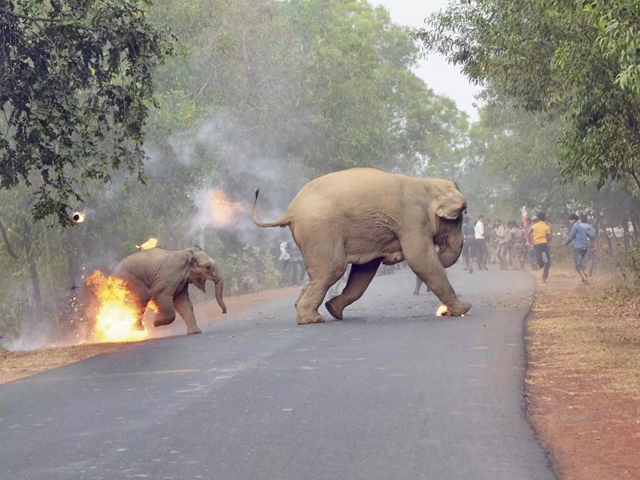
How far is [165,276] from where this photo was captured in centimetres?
1694

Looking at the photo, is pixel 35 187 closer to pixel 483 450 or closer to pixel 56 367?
pixel 56 367

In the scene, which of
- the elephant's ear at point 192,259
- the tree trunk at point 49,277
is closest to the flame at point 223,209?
the tree trunk at point 49,277

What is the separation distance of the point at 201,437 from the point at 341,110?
99.9 ft

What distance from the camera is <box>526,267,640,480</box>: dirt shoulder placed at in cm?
628

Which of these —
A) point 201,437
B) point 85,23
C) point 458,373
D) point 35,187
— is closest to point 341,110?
point 35,187

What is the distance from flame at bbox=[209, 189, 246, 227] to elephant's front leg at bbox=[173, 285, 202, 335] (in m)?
12.4

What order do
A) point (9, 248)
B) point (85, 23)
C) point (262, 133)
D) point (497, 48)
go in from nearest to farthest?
point (85, 23) → point (497, 48) → point (9, 248) → point (262, 133)

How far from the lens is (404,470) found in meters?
5.96

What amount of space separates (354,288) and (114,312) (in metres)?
4.51

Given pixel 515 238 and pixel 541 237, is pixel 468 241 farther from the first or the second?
pixel 541 237

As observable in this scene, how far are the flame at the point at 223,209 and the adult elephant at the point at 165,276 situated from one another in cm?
1233

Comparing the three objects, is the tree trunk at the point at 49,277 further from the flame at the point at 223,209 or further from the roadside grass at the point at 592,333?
the roadside grass at the point at 592,333

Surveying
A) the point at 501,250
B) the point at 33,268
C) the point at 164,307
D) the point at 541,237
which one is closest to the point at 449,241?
the point at 164,307

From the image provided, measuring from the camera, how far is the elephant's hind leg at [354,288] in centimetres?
1639
